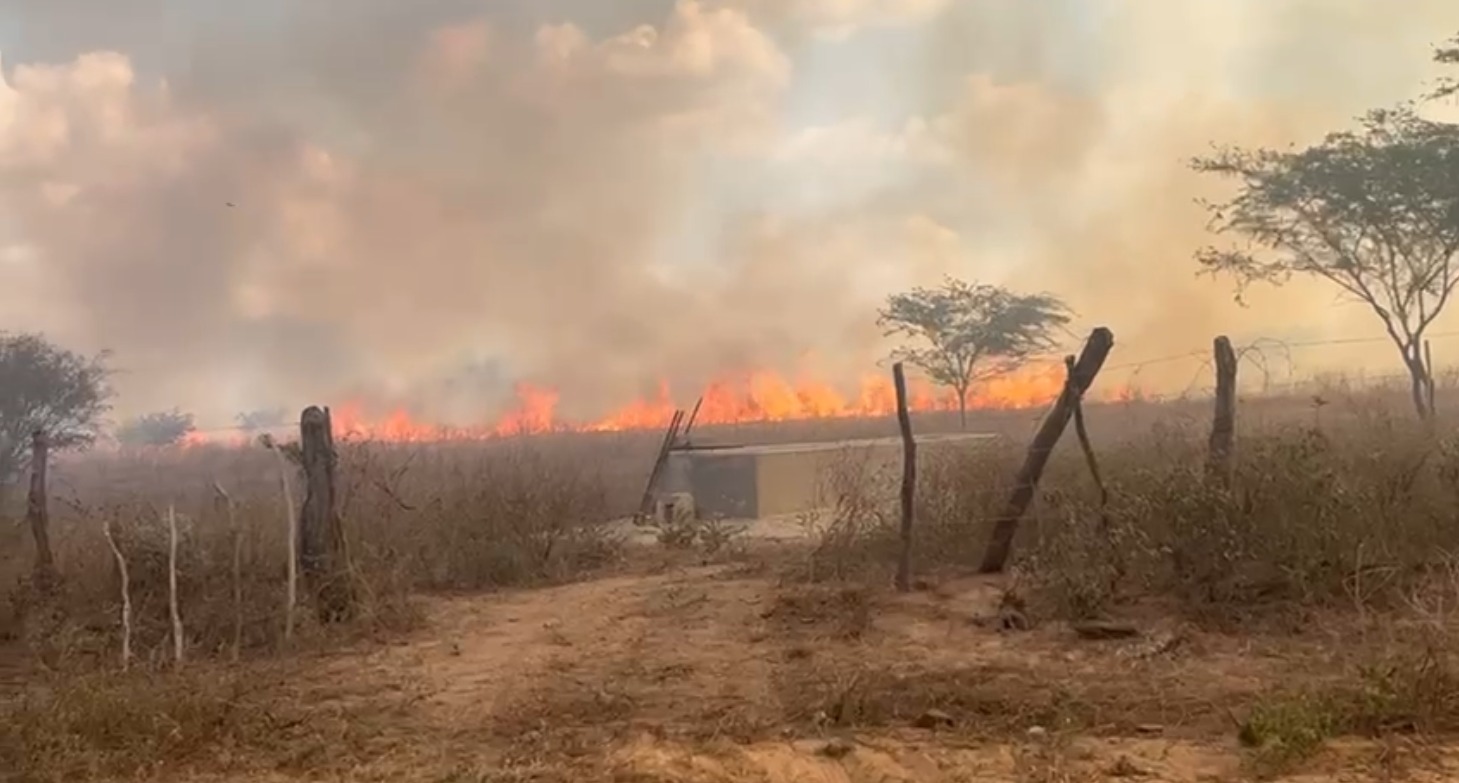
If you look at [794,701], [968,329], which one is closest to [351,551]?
[794,701]

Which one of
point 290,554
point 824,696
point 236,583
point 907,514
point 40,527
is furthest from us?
point 40,527

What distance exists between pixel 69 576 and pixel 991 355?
2243 cm

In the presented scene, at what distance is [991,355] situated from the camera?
27484 millimetres

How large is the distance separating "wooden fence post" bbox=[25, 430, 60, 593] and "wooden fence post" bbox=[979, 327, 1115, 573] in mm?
7294

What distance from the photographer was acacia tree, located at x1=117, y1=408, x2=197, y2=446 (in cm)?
3353

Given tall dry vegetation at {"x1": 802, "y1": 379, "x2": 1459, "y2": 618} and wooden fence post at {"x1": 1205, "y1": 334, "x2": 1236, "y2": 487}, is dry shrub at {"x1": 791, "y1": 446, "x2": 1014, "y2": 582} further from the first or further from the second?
wooden fence post at {"x1": 1205, "y1": 334, "x2": 1236, "y2": 487}

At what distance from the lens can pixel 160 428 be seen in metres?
34.4

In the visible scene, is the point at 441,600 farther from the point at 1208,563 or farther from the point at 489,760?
the point at 1208,563

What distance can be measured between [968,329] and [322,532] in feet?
68.9

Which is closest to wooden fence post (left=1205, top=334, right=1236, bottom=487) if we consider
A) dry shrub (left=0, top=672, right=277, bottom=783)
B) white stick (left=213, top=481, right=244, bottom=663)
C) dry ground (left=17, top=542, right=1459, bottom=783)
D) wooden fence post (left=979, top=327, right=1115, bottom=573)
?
wooden fence post (left=979, top=327, right=1115, bottom=573)

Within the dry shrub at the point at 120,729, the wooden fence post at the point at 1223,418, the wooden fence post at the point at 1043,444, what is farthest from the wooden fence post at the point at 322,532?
the wooden fence post at the point at 1223,418

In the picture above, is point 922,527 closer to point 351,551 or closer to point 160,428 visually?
point 351,551

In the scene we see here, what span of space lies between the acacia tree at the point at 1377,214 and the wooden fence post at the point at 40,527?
16838mm

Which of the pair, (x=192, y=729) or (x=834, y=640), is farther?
(x=834, y=640)
